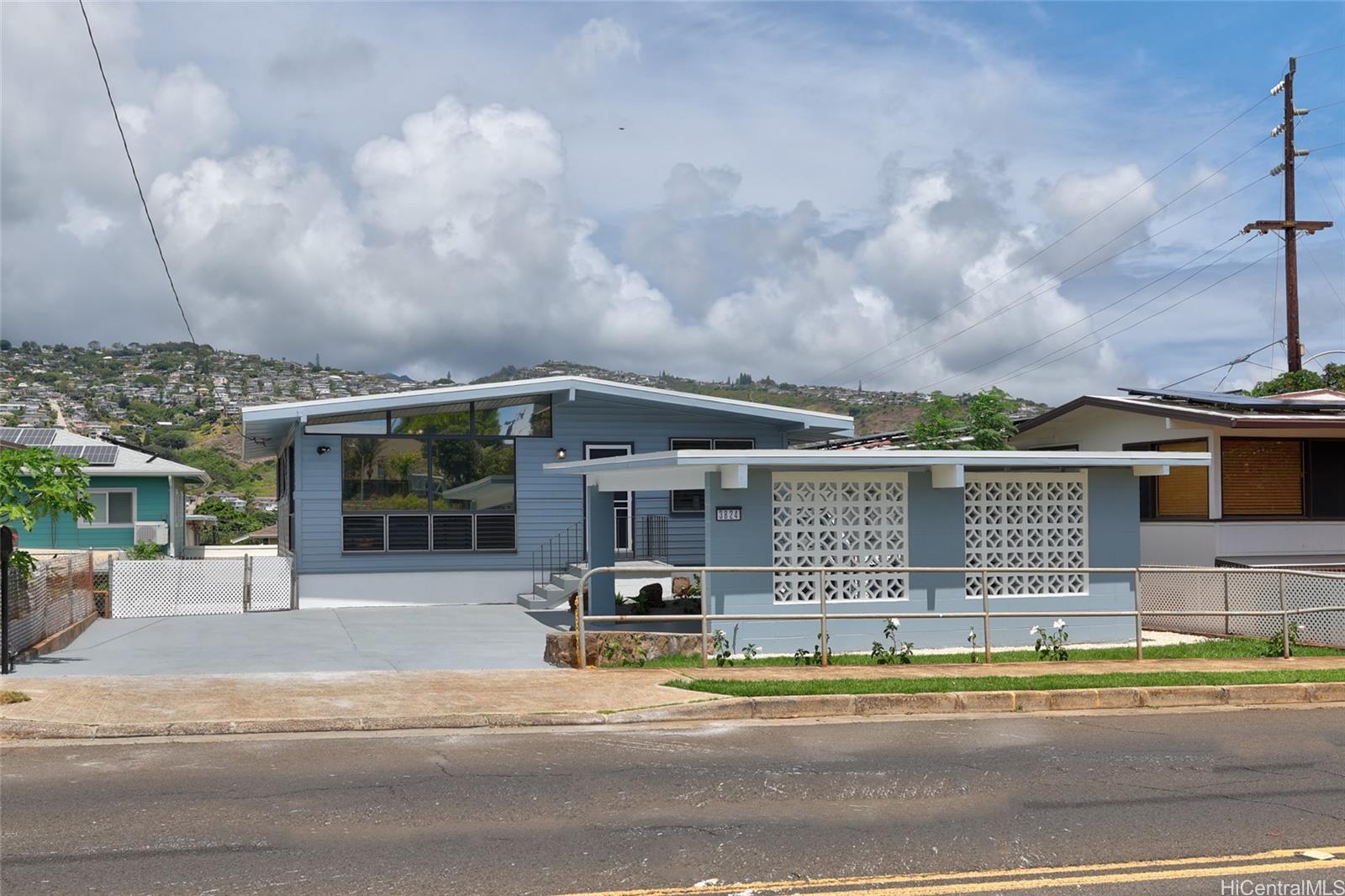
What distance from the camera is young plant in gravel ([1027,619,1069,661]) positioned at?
622 inches

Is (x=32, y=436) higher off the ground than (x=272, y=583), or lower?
higher

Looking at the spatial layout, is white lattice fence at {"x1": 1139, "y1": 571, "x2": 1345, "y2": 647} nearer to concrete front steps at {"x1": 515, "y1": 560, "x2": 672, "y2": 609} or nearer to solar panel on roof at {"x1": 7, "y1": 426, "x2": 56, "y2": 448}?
concrete front steps at {"x1": 515, "y1": 560, "x2": 672, "y2": 609}

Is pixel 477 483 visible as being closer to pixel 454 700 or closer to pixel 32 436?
pixel 454 700

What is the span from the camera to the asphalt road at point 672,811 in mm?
6742

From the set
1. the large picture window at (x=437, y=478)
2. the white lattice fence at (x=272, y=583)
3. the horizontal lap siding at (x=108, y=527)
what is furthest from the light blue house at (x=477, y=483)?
the horizontal lap siding at (x=108, y=527)

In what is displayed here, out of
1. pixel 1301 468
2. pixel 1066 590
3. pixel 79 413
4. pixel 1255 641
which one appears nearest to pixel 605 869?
pixel 1066 590

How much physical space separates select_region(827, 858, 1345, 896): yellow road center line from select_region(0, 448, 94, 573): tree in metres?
10.5

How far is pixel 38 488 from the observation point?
13.8 m

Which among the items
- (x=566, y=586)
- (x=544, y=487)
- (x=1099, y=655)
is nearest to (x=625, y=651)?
(x=1099, y=655)

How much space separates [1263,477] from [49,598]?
19.7m

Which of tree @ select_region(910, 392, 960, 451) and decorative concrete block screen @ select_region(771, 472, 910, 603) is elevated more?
tree @ select_region(910, 392, 960, 451)

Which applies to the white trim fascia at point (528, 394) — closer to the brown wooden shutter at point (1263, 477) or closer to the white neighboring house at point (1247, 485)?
the white neighboring house at point (1247, 485)

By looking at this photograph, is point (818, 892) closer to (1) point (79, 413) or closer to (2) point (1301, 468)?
(2) point (1301, 468)

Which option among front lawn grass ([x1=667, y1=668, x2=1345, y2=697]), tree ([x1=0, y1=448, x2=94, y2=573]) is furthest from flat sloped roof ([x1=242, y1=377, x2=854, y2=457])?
front lawn grass ([x1=667, y1=668, x2=1345, y2=697])
